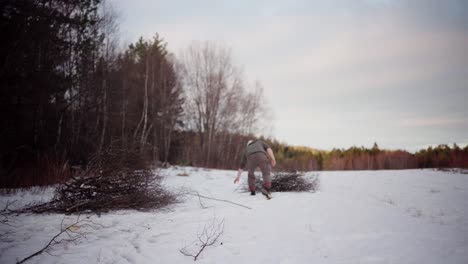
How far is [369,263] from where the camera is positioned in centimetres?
229

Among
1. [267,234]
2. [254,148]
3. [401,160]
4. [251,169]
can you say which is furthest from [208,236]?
[401,160]

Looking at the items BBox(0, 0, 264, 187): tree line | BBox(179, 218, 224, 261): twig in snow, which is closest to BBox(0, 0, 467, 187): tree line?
BBox(0, 0, 264, 187): tree line

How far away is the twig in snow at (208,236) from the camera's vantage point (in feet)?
8.65

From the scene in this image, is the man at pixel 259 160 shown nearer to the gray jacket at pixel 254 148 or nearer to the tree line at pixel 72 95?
the gray jacket at pixel 254 148

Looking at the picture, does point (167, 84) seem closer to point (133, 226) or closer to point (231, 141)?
point (231, 141)

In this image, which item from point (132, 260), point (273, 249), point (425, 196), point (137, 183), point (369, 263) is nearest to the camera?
point (369, 263)

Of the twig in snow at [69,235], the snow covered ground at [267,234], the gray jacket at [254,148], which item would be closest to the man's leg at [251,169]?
the gray jacket at [254,148]

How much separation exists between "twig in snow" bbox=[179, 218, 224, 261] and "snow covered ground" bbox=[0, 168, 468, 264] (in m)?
0.06

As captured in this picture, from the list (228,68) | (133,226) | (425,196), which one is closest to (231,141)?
(228,68)

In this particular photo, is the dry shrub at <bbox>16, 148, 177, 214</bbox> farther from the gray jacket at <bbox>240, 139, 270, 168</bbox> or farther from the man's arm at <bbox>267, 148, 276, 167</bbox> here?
the man's arm at <bbox>267, 148, 276, 167</bbox>

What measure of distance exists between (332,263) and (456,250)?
5.27 ft

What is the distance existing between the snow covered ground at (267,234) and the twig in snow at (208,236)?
0.06 m

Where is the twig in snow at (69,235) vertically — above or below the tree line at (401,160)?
below

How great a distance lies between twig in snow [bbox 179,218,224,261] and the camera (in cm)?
264
